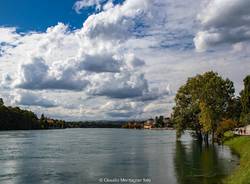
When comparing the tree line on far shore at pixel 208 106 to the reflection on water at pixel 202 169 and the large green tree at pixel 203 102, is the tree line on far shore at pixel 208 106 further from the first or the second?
the reflection on water at pixel 202 169

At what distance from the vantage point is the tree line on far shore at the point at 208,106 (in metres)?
89.8

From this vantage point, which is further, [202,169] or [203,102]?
[203,102]

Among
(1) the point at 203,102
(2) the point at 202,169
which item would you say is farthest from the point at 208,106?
(2) the point at 202,169

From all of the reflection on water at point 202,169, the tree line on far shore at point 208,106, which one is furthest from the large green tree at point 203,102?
the reflection on water at point 202,169

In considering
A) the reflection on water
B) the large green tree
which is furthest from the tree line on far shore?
the reflection on water

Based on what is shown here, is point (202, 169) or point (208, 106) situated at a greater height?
point (208, 106)

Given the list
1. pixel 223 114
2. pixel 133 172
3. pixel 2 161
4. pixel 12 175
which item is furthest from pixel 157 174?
pixel 223 114

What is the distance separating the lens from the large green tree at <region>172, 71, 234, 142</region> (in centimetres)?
9069

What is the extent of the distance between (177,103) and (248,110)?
17803 mm

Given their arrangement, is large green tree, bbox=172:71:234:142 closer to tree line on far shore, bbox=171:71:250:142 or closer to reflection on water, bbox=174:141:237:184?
tree line on far shore, bbox=171:71:250:142

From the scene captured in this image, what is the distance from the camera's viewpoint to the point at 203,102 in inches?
3607

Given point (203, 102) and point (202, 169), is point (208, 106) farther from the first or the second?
point (202, 169)

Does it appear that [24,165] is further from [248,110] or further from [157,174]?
[248,110]

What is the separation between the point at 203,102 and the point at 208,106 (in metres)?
1.38
